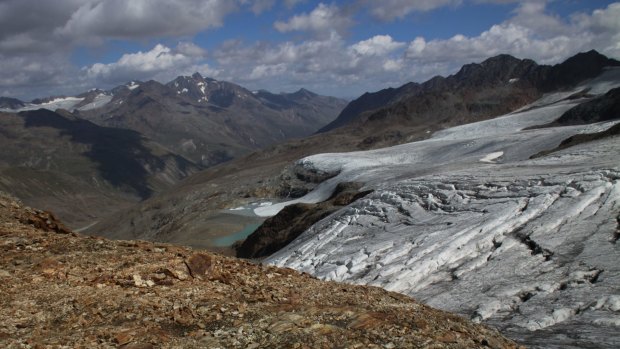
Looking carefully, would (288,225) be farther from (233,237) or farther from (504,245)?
(504,245)

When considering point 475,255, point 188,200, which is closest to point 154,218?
point 188,200

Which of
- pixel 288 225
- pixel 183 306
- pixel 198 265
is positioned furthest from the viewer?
pixel 288 225

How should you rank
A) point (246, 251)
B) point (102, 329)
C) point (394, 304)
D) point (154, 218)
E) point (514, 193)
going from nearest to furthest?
point (102, 329) → point (394, 304) → point (514, 193) → point (246, 251) → point (154, 218)

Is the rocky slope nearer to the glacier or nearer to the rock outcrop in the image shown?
the rock outcrop

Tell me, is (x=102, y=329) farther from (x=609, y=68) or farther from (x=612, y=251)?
(x=609, y=68)

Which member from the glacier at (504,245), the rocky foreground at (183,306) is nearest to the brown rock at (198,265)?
the rocky foreground at (183,306)

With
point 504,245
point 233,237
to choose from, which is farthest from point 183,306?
point 233,237

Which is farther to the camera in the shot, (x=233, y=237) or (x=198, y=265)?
(x=233, y=237)
